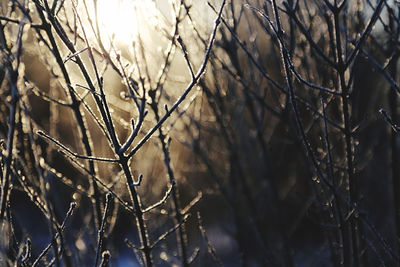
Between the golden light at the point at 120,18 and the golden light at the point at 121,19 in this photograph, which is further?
the golden light at the point at 121,19

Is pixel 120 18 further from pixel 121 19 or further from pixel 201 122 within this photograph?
pixel 201 122

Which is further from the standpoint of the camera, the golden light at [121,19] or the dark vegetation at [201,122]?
the golden light at [121,19]

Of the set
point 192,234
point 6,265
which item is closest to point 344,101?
point 6,265

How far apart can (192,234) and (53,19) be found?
695 centimetres

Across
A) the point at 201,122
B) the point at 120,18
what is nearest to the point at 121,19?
the point at 120,18

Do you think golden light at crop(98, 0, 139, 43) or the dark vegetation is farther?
golden light at crop(98, 0, 139, 43)

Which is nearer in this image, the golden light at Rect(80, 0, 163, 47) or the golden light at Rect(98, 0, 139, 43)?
the golden light at Rect(80, 0, 163, 47)

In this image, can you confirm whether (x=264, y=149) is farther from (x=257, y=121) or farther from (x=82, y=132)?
(x=82, y=132)

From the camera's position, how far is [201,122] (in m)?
3.68

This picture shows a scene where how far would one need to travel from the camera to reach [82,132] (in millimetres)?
1835

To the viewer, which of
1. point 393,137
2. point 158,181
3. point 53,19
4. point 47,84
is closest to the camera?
point 53,19

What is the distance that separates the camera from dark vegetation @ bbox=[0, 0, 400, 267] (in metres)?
1.32

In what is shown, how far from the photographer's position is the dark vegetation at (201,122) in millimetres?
1323

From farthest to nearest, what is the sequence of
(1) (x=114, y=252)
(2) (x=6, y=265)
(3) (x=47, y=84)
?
(3) (x=47, y=84) → (1) (x=114, y=252) → (2) (x=6, y=265)
